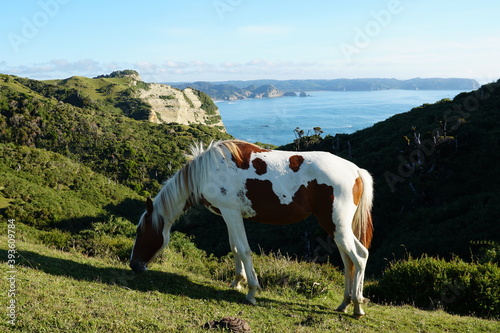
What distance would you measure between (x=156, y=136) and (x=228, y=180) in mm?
83258

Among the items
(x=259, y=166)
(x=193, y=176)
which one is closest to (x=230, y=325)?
(x=259, y=166)

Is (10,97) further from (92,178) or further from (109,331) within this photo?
(109,331)

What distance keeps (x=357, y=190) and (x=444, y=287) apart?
11.3 ft

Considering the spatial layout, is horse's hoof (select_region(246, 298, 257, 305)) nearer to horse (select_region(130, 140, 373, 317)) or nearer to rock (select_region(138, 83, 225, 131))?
horse (select_region(130, 140, 373, 317))

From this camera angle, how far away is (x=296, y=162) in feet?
19.7

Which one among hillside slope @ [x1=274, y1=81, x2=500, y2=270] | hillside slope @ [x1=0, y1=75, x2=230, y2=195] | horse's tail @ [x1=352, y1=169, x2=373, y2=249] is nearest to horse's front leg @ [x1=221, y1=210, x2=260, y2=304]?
horse's tail @ [x1=352, y1=169, x2=373, y2=249]

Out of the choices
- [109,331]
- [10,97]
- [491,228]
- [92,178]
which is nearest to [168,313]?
[109,331]

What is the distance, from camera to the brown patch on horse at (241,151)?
19.8ft

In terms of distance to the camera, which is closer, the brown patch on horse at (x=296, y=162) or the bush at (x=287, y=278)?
the brown patch on horse at (x=296, y=162)

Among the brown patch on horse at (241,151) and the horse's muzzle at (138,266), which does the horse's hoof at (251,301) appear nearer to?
the horse's muzzle at (138,266)

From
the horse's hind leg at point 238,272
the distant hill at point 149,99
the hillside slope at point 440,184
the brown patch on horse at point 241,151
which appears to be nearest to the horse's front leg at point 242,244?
the horse's hind leg at point 238,272

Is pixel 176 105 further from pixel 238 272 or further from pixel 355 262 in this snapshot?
pixel 355 262

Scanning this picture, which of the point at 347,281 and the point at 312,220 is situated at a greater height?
the point at 347,281

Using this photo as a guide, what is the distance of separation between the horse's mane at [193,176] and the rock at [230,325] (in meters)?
2.22
